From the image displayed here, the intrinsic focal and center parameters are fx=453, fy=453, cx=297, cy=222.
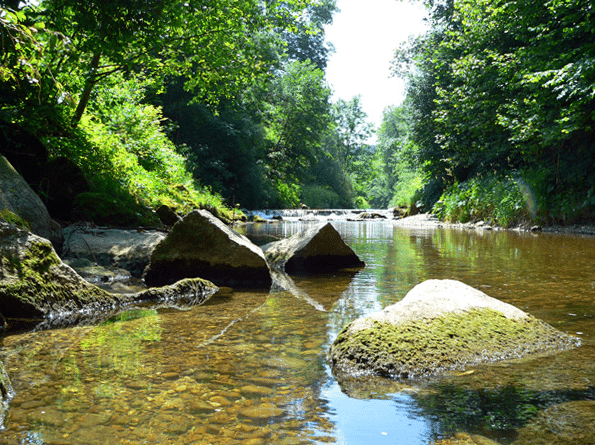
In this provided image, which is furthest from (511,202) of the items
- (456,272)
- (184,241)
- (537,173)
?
(184,241)

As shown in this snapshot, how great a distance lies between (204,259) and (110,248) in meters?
1.64

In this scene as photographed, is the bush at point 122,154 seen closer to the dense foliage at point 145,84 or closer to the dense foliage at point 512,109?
the dense foliage at point 145,84

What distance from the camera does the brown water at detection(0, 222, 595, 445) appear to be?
6.32ft

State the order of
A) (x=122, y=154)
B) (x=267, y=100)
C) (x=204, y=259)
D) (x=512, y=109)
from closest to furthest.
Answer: (x=204, y=259) < (x=122, y=154) < (x=512, y=109) < (x=267, y=100)

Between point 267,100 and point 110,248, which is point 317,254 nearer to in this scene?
point 110,248

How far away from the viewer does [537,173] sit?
1576 cm

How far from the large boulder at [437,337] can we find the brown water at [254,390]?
128 millimetres

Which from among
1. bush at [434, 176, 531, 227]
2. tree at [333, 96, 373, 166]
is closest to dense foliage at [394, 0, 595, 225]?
bush at [434, 176, 531, 227]

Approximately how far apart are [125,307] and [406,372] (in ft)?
9.47

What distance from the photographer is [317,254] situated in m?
7.02

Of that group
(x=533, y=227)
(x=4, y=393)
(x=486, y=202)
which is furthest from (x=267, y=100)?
(x=4, y=393)

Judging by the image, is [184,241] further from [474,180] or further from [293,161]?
[293,161]

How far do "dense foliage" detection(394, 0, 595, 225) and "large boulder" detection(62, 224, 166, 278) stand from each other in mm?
10243

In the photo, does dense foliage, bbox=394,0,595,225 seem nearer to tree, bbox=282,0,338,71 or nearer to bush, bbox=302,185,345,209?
bush, bbox=302,185,345,209
